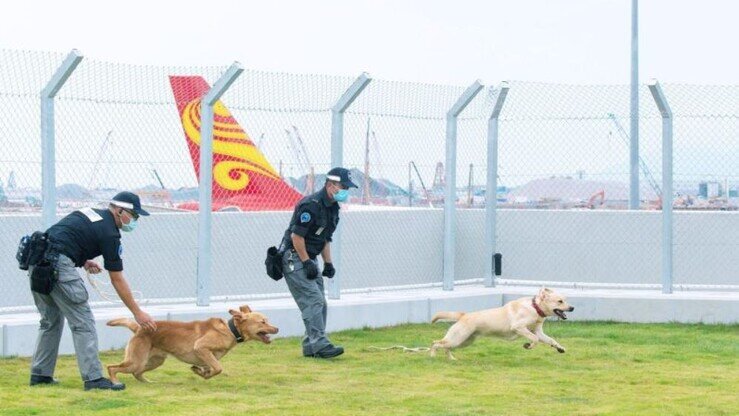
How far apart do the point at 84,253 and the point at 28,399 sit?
98cm

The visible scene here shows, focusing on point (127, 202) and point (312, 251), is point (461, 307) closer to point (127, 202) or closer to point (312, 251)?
point (312, 251)

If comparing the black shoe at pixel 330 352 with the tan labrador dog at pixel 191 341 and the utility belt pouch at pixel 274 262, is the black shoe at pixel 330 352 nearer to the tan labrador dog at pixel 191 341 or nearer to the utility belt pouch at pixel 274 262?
the utility belt pouch at pixel 274 262

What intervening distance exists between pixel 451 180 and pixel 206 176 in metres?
3.30

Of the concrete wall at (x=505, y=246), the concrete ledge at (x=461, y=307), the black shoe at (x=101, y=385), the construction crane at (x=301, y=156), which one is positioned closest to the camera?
the black shoe at (x=101, y=385)

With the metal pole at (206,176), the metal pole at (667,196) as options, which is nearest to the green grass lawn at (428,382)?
the metal pole at (206,176)

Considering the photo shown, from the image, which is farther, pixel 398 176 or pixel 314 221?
pixel 398 176

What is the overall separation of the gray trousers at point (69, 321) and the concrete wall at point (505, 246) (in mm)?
3950

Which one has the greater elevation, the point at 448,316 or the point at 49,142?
the point at 49,142

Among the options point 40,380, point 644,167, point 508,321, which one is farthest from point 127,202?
point 644,167

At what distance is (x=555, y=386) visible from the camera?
9.71 metres

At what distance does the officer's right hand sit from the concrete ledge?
256 centimetres

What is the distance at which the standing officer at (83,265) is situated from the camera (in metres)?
8.99

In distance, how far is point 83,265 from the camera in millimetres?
9312

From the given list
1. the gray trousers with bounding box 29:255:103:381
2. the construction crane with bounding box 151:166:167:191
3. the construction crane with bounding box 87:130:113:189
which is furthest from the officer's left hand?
the construction crane with bounding box 151:166:167:191
